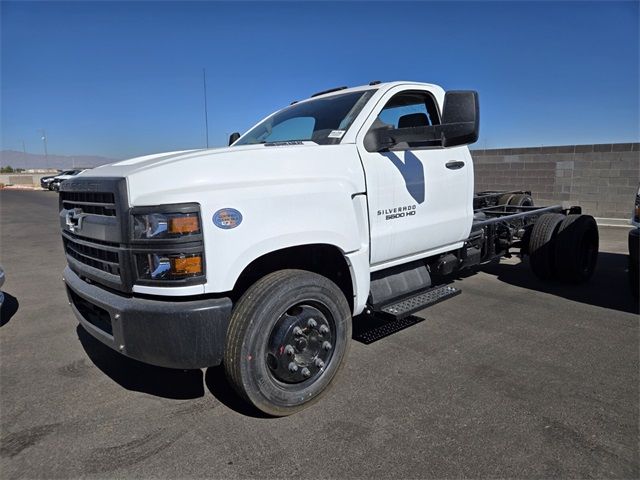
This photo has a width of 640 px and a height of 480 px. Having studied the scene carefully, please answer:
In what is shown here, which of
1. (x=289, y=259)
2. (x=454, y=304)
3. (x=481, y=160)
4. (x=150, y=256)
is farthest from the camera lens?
(x=481, y=160)

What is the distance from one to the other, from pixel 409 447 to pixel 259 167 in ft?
6.01

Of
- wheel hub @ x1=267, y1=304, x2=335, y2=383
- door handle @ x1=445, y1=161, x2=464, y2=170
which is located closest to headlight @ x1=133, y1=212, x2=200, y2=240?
wheel hub @ x1=267, y1=304, x2=335, y2=383

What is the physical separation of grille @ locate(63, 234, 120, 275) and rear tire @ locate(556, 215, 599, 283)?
5200 millimetres

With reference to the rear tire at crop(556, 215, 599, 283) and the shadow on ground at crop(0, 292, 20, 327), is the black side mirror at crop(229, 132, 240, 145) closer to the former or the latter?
the shadow on ground at crop(0, 292, 20, 327)

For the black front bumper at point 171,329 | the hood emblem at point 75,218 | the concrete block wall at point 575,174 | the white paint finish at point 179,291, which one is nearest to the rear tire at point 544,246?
the black front bumper at point 171,329

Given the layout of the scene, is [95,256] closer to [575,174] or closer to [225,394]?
[225,394]

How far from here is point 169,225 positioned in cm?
240

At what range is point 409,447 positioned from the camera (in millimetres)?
2531

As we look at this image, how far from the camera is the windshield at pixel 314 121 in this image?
3.55 metres

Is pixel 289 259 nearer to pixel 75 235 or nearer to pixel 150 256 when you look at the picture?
pixel 150 256

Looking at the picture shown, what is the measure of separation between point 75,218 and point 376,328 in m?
Answer: 2.63

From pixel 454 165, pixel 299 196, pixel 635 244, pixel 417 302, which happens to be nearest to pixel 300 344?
pixel 299 196

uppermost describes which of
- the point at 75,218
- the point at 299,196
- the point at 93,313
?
the point at 299,196

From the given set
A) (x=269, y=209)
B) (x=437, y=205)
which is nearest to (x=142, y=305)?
(x=269, y=209)
